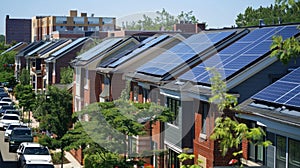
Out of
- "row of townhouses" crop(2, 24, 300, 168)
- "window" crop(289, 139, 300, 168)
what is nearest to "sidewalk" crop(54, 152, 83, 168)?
"row of townhouses" crop(2, 24, 300, 168)

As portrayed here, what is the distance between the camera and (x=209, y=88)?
1756 centimetres

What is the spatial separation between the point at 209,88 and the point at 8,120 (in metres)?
32.4

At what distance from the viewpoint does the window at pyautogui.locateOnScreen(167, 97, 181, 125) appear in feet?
69.9

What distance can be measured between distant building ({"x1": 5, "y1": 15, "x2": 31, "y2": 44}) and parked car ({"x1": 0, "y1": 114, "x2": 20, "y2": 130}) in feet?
424

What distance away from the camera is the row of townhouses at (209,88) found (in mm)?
13648

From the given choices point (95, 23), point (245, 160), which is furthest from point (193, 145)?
point (95, 23)

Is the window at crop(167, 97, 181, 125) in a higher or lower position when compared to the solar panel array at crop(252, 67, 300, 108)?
lower

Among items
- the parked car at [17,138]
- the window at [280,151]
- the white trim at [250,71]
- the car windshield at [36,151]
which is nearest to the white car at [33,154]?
the car windshield at [36,151]

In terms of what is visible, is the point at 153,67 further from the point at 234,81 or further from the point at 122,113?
the point at 234,81

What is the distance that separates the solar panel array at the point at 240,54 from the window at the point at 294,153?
432 centimetres

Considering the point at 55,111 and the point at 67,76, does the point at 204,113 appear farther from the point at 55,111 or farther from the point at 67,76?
the point at 67,76

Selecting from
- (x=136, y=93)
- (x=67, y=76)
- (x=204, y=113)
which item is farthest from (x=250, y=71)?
(x=67, y=76)

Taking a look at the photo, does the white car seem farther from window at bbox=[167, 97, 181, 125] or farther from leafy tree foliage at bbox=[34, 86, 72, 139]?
window at bbox=[167, 97, 181, 125]

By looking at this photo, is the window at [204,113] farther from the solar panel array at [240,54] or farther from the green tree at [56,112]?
the green tree at [56,112]
